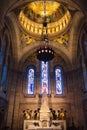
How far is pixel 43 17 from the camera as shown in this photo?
724 inches

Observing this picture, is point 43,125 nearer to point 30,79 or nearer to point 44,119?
point 44,119

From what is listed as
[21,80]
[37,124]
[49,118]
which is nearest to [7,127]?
[37,124]

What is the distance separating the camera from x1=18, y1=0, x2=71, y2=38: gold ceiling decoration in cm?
1720

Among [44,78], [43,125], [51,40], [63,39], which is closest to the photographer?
[43,125]

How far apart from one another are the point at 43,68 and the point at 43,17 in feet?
18.5

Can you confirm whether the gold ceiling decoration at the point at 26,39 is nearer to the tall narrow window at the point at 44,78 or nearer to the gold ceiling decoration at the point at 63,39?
the gold ceiling decoration at the point at 63,39

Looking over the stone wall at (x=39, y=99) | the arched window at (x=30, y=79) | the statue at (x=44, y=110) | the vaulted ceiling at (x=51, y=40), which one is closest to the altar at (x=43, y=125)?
the statue at (x=44, y=110)

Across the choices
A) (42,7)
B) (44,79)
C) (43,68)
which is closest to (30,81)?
(44,79)

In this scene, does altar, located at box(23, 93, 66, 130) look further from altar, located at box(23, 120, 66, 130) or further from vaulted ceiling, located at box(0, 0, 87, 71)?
vaulted ceiling, located at box(0, 0, 87, 71)

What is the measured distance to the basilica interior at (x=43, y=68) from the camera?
13.9 meters

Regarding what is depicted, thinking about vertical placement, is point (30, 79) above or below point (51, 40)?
below

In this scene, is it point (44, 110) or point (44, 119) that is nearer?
point (44, 119)

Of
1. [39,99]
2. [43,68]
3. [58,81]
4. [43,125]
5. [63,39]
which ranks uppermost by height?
[63,39]

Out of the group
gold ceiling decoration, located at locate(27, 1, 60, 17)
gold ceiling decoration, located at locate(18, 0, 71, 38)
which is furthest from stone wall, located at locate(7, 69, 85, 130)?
gold ceiling decoration, located at locate(27, 1, 60, 17)
